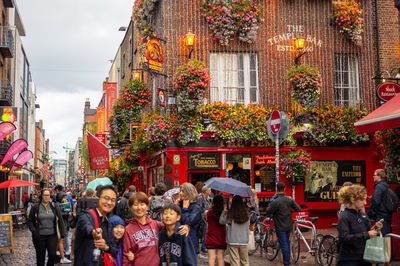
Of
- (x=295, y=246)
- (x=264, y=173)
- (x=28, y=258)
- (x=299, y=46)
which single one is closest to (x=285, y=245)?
(x=295, y=246)

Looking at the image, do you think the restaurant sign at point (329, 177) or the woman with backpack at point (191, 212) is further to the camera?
the restaurant sign at point (329, 177)

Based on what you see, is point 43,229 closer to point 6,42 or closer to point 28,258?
point 28,258

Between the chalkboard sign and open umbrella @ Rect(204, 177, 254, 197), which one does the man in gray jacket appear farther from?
the chalkboard sign

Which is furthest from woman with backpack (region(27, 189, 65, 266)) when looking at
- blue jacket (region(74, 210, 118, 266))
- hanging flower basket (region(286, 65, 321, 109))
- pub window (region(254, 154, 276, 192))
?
hanging flower basket (region(286, 65, 321, 109))

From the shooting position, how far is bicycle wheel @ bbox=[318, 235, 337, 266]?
33.3 feet

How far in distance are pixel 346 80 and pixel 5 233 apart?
13.5 meters

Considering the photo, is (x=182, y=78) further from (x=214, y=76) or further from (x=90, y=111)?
(x=90, y=111)

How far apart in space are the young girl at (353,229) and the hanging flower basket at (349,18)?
46.2ft

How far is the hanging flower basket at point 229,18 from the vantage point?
57.9 feet

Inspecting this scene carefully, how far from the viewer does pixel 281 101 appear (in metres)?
18.4

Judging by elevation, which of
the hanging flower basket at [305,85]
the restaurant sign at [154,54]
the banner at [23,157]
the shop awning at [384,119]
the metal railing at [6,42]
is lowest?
the banner at [23,157]

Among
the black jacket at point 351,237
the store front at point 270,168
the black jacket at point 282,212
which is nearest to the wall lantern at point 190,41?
the store front at point 270,168

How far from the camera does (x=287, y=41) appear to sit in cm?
1872

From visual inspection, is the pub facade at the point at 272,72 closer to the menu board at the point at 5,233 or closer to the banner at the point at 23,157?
the menu board at the point at 5,233
